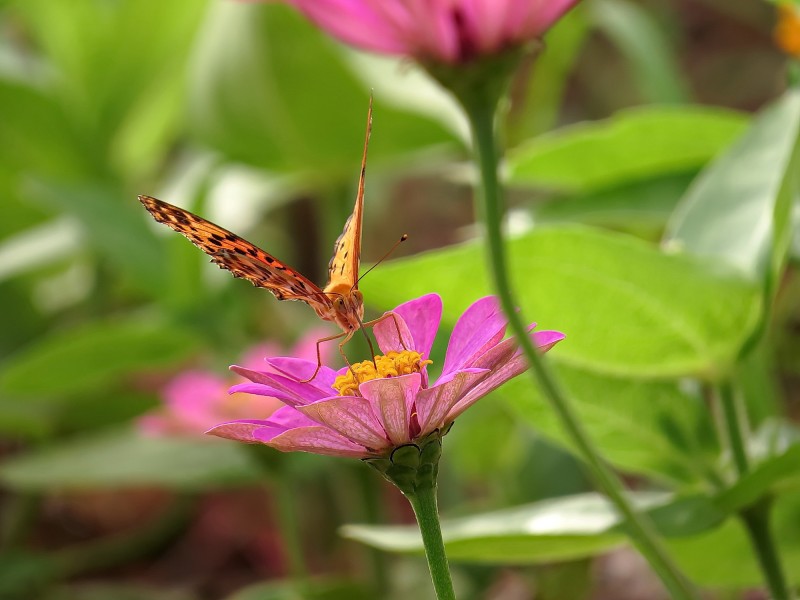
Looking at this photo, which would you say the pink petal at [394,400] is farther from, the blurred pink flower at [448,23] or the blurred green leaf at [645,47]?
the blurred green leaf at [645,47]

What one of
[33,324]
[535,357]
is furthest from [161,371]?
[535,357]

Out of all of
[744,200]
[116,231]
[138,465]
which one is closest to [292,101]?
[116,231]

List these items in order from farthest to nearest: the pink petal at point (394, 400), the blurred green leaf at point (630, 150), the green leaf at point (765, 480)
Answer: the blurred green leaf at point (630, 150) < the green leaf at point (765, 480) < the pink petal at point (394, 400)

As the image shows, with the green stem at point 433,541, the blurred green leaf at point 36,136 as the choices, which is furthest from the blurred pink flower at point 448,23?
the blurred green leaf at point 36,136

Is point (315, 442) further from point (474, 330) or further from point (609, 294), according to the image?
point (609, 294)

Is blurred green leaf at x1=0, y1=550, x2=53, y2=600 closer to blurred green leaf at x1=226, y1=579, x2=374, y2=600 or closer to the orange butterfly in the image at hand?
blurred green leaf at x1=226, y1=579, x2=374, y2=600

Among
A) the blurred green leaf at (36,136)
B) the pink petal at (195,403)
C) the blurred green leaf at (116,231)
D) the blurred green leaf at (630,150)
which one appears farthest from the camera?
A: the blurred green leaf at (36,136)

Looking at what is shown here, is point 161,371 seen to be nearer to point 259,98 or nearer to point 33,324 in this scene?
point 33,324
